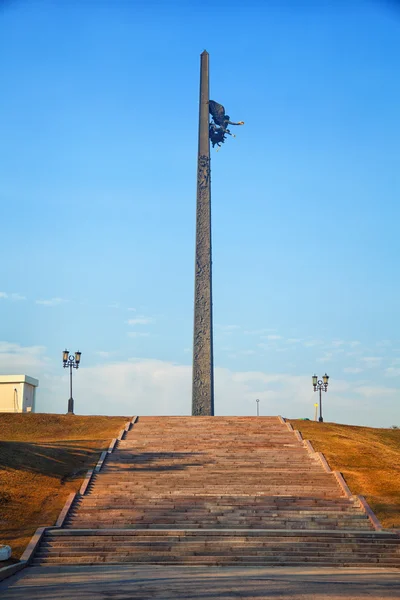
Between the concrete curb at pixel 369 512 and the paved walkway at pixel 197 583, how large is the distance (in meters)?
3.27

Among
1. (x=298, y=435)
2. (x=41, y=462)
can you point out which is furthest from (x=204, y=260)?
(x=41, y=462)

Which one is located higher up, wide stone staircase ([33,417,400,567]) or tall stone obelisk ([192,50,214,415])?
tall stone obelisk ([192,50,214,415])

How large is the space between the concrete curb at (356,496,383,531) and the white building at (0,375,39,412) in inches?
1040

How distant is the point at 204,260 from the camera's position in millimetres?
40281

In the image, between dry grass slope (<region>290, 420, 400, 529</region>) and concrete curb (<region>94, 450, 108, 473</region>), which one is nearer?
dry grass slope (<region>290, 420, 400, 529</region>)

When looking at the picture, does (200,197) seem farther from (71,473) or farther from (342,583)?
(342,583)

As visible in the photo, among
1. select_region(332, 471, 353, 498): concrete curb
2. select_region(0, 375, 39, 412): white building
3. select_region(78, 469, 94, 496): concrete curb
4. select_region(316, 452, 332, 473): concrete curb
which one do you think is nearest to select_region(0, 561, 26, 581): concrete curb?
select_region(78, 469, 94, 496): concrete curb

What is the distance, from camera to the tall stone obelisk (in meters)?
38.7

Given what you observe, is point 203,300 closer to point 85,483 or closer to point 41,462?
point 41,462

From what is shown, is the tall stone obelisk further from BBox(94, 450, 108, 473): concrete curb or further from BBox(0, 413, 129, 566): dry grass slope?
BBox(94, 450, 108, 473): concrete curb

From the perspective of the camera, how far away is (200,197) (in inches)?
1641

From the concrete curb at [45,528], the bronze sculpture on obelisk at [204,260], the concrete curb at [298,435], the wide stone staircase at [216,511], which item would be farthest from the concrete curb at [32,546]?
the bronze sculpture on obelisk at [204,260]

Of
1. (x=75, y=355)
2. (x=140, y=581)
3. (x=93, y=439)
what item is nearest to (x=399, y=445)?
(x=93, y=439)

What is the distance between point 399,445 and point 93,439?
14.1 m
